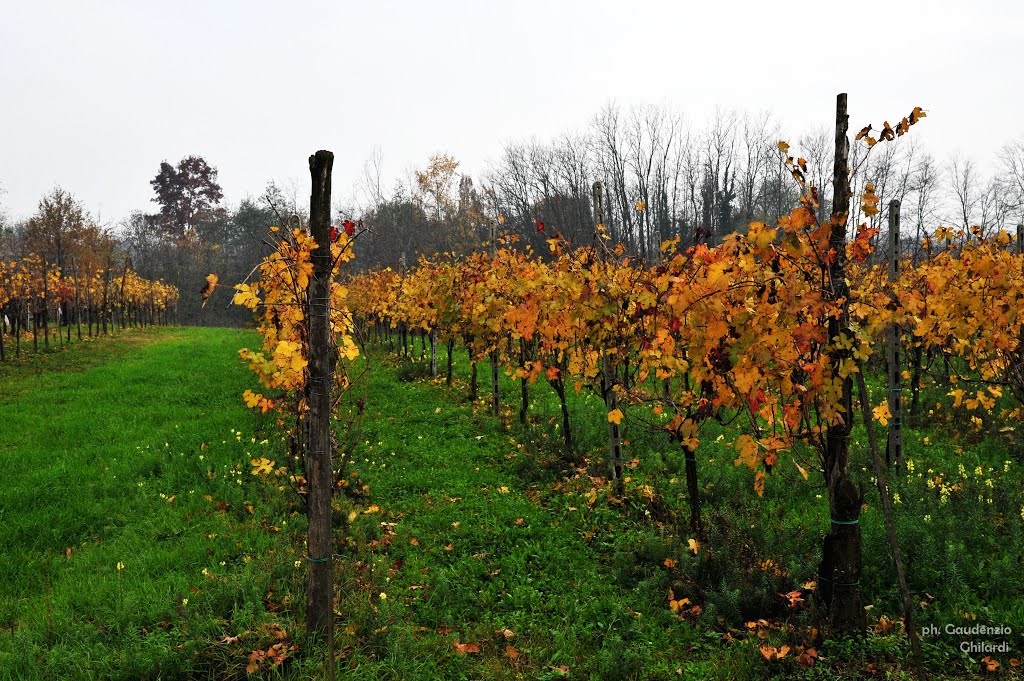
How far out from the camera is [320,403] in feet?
12.0

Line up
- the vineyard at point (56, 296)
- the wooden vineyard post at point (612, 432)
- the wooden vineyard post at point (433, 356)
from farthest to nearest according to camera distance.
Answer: the vineyard at point (56, 296), the wooden vineyard post at point (433, 356), the wooden vineyard post at point (612, 432)

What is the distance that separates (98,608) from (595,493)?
4461 mm

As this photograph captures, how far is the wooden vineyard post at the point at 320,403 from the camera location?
11.9 ft

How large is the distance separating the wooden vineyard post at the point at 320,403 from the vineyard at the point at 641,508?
0.05 feet

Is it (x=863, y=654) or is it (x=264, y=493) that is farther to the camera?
(x=264, y=493)

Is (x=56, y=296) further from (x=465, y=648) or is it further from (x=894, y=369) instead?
(x=894, y=369)

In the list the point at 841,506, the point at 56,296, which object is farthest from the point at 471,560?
the point at 56,296

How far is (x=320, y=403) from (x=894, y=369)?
19.6 feet

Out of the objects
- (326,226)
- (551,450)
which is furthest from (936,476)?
(326,226)

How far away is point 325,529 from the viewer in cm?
378

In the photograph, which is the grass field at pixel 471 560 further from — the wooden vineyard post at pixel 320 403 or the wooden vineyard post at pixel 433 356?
the wooden vineyard post at pixel 433 356

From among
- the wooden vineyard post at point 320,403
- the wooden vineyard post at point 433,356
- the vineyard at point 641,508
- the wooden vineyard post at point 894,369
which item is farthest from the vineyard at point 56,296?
the wooden vineyard post at point 894,369

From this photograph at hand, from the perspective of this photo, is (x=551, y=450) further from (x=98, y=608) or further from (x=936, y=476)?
(x=98, y=608)

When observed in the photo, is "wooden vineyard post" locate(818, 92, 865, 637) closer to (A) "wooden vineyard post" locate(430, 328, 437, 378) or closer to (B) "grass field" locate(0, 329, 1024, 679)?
(B) "grass field" locate(0, 329, 1024, 679)
